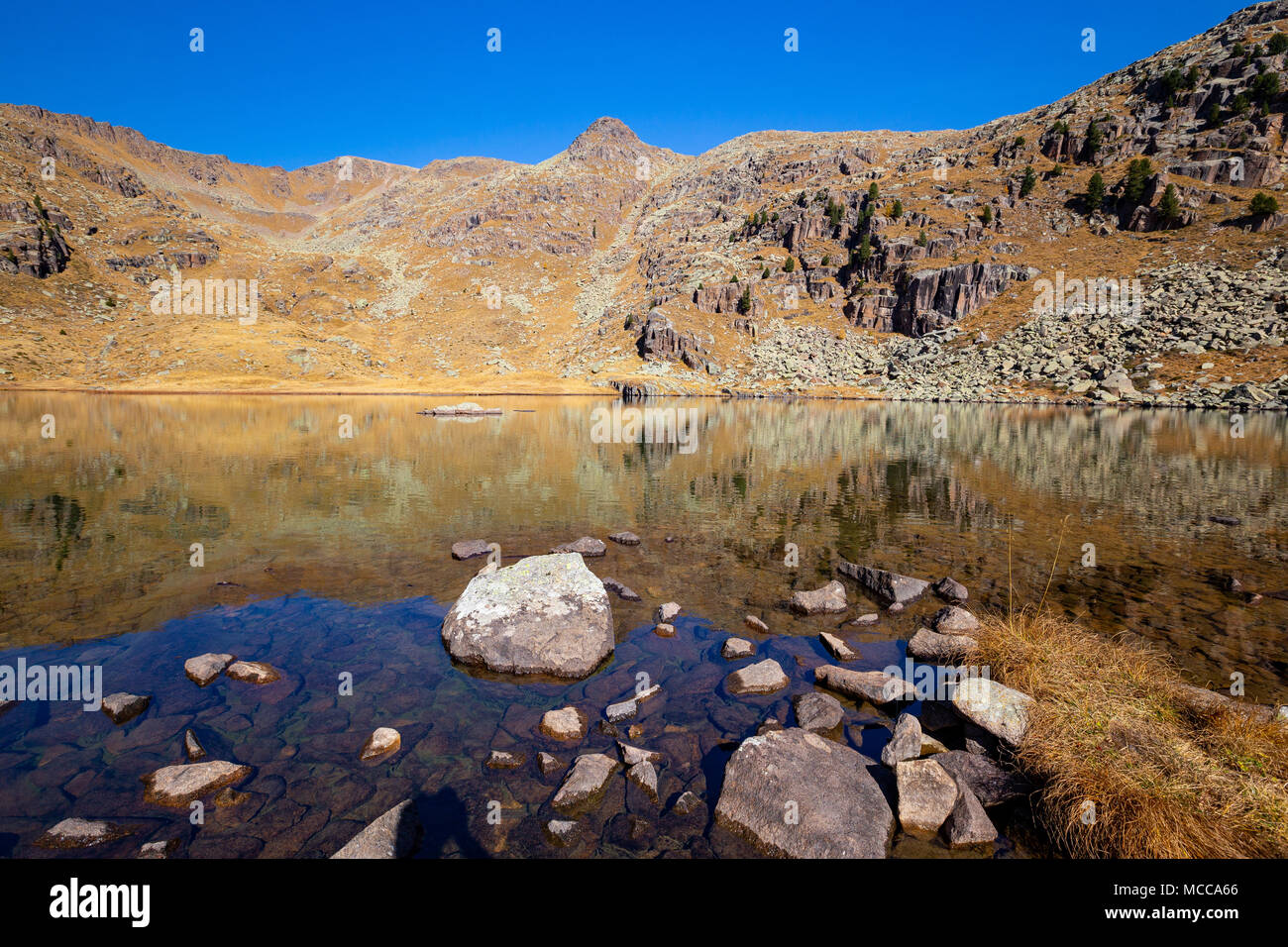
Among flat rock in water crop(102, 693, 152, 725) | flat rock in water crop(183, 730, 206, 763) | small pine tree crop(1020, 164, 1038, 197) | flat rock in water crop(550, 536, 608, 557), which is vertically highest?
small pine tree crop(1020, 164, 1038, 197)

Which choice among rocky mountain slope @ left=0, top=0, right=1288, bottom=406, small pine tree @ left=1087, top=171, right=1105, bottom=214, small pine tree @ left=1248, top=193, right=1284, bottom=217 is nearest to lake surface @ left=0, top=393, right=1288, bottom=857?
rocky mountain slope @ left=0, top=0, right=1288, bottom=406

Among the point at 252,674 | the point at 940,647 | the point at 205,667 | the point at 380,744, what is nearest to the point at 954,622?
the point at 940,647

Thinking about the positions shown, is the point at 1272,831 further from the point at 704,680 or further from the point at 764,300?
the point at 764,300

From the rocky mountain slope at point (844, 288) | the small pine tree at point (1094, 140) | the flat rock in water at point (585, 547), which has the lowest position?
the flat rock in water at point (585, 547)

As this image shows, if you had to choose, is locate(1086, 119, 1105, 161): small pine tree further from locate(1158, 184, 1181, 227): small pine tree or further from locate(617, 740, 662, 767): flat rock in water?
locate(617, 740, 662, 767): flat rock in water

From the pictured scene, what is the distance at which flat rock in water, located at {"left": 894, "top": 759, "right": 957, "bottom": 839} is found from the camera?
258 inches

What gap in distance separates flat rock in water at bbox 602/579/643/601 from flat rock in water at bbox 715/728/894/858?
273 inches

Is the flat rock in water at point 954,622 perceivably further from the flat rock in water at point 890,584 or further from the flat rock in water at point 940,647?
the flat rock in water at point 890,584

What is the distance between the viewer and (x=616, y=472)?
103 feet

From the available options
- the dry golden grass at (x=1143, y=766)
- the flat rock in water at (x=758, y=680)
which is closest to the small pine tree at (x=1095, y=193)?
the dry golden grass at (x=1143, y=766)

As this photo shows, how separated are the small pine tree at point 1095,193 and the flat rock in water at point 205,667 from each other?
176 meters

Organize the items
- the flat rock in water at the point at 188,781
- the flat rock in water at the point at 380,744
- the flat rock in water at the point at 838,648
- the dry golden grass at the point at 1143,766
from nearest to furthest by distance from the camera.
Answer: the dry golden grass at the point at 1143,766
the flat rock in water at the point at 188,781
the flat rock in water at the point at 380,744
the flat rock in water at the point at 838,648

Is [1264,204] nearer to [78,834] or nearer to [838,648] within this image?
[838,648]

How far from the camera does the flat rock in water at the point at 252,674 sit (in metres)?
9.70
